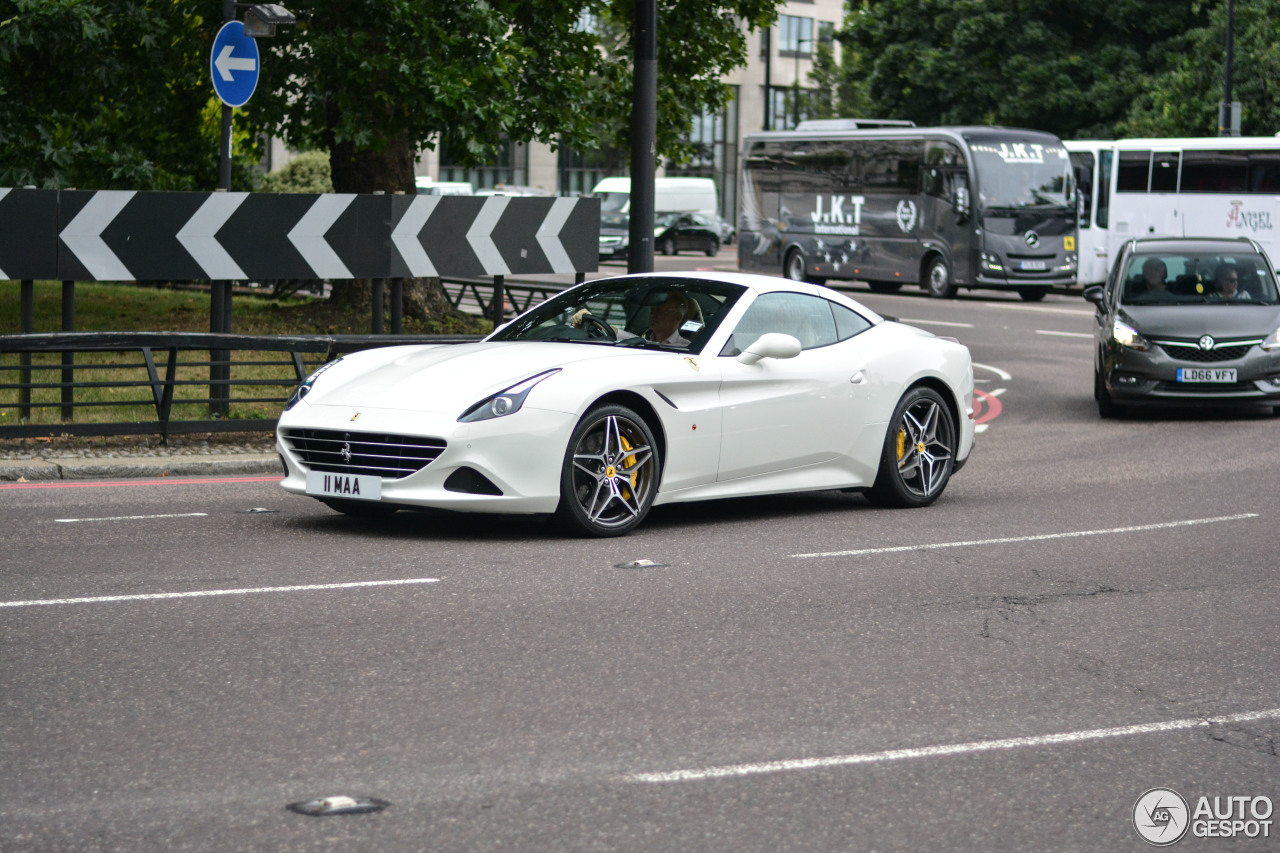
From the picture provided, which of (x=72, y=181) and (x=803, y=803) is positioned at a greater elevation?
(x=72, y=181)

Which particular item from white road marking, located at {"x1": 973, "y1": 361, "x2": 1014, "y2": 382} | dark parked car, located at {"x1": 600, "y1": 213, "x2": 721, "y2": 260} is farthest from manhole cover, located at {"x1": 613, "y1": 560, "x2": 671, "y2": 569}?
dark parked car, located at {"x1": 600, "y1": 213, "x2": 721, "y2": 260}

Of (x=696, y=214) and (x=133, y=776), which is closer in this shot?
(x=133, y=776)

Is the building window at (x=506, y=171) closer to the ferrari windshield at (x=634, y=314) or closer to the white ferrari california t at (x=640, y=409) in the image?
the white ferrari california t at (x=640, y=409)

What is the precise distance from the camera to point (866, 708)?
18.4ft

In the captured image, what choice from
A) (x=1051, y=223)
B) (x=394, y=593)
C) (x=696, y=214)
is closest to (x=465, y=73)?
(x=394, y=593)

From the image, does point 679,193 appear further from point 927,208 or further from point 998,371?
point 998,371

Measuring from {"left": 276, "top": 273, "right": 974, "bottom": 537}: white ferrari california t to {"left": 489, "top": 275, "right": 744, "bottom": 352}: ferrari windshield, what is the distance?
12 millimetres

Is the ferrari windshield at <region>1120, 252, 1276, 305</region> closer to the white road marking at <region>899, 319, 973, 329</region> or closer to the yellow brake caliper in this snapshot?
the yellow brake caliper

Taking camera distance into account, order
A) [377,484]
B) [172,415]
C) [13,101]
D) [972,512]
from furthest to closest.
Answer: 1. [13,101]
2. [172,415]
3. [972,512]
4. [377,484]

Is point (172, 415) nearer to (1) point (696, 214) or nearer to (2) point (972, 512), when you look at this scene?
(2) point (972, 512)

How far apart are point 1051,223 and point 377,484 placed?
2950cm

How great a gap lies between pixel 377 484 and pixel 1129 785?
460 cm

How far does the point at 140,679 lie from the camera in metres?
5.75

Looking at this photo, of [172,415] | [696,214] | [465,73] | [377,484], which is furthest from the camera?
[696,214]
